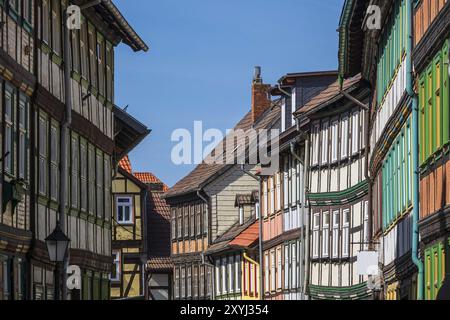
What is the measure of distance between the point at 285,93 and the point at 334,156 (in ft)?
26.3

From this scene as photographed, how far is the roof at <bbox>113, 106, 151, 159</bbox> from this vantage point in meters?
46.6

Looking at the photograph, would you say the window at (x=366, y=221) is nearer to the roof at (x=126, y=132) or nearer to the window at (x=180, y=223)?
the roof at (x=126, y=132)

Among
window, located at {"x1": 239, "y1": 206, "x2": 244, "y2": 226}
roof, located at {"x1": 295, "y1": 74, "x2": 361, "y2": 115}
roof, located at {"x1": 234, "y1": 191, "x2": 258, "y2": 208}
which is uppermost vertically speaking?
roof, located at {"x1": 295, "y1": 74, "x2": 361, "y2": 115}

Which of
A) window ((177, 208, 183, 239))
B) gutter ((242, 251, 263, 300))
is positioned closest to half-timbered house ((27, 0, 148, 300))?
gutter ((242, 251, 263, 300))

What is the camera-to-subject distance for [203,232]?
256ft

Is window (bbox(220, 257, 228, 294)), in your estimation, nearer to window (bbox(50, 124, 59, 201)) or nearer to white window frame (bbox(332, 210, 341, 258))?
white window frame (bbox(332, 210, 341, 258))

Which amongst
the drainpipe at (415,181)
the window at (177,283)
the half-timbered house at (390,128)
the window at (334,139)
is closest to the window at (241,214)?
→ the window at (177,283)

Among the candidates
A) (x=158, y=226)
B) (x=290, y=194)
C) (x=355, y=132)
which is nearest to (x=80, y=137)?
(x=355, y=132)

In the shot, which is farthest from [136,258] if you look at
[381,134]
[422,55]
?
[422,55]

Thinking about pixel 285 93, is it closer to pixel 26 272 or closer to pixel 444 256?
pixel 26 272

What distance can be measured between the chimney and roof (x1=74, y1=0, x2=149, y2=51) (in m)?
27.2

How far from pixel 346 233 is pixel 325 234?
2605 mm

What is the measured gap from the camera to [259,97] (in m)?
73.7

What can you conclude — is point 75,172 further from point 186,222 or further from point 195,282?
point 186,222
